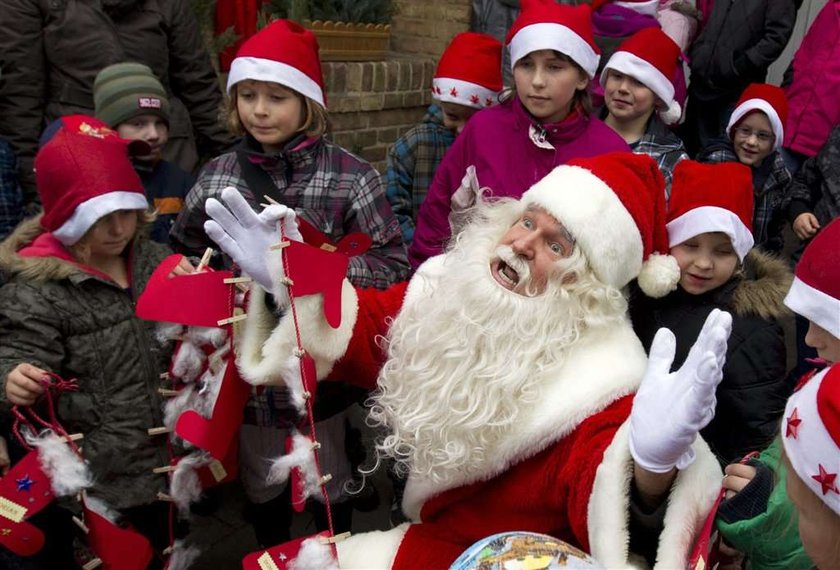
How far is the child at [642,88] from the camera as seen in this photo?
11.3 feet

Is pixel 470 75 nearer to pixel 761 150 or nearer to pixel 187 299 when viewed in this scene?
pixel 761 150

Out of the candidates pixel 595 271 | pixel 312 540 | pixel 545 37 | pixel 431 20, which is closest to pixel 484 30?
pixel 431 20

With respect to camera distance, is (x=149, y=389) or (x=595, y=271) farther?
(x=149, y=389)

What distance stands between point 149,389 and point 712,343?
5.75 feet

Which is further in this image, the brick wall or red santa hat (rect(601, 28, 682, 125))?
the brick wall

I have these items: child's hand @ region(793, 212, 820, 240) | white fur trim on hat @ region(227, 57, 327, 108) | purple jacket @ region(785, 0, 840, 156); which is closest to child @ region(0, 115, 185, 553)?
white fur trim on hat @ region(227, 57, 327, 108)

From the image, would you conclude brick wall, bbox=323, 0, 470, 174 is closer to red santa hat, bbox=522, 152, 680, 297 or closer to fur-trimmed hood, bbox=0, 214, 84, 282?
fur-trimmed hood, bbox=0, 214, 84, 282

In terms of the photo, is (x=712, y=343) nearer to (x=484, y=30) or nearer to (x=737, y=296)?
(x=737, y=296)

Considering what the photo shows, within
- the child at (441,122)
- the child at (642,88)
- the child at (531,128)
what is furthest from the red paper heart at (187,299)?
the child at (642,88)

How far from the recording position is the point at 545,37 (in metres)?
3.01

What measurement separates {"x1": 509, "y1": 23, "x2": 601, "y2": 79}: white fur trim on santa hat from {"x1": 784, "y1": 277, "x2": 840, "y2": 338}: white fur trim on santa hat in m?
1.46

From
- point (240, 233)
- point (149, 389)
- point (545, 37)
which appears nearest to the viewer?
point (240, 233)

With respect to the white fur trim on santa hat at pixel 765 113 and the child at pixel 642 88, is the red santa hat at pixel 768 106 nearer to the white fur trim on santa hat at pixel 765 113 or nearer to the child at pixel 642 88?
the white fur trim on santa hat at pixel 765 113

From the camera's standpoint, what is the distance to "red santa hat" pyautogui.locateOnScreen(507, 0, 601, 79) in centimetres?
301
